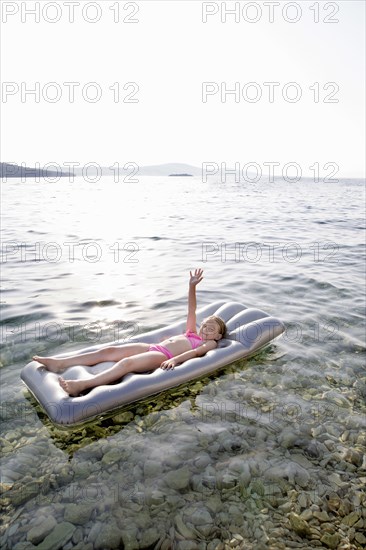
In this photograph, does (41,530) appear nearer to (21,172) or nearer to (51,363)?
A: (51,363)

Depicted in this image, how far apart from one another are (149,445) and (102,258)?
997 centimetres

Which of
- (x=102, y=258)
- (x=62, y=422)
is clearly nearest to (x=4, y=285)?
(x=102, y=258)

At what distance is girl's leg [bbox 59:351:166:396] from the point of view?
4.99 metres

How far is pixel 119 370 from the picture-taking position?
541 centimetres

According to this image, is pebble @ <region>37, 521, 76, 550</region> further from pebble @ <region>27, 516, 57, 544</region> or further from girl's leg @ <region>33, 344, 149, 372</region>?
girl's leg @ <region>33, 344, 149, 372</region>

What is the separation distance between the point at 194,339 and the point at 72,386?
2.12 meters

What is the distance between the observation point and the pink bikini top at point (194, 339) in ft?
Result: 20.9

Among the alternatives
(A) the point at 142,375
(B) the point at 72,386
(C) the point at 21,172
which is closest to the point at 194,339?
(A) the point at 142,375

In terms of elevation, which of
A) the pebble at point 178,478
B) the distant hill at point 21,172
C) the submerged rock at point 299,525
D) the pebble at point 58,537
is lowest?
the submerged rock at point 299,525

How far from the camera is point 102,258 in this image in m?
14.0

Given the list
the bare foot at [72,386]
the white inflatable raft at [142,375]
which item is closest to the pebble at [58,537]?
the white inflatable raft at [142,375]

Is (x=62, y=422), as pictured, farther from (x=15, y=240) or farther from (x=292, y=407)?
(x=15, y=240)

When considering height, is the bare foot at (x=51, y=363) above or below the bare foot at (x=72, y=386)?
above

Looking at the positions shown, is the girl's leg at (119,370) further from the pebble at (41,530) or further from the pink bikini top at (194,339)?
the pebble at (41,530)
